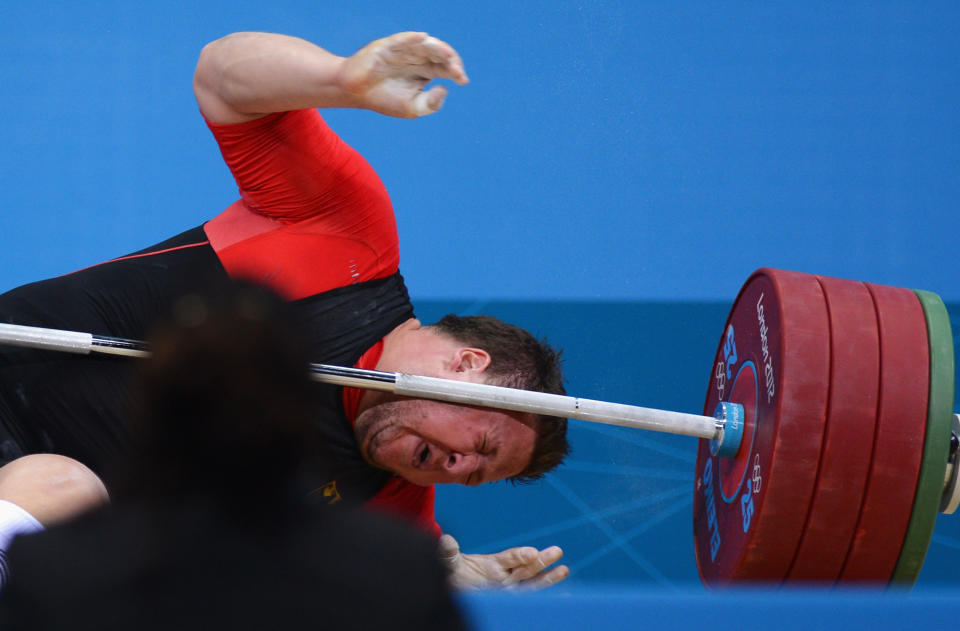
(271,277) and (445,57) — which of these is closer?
(445,57)

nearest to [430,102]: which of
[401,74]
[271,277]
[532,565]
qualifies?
[401,74]

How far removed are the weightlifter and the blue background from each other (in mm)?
593

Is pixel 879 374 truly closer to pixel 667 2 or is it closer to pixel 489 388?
pixel 489 388

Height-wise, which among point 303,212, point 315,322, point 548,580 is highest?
point 303,212

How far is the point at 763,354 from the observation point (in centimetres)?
106

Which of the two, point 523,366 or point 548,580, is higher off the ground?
point 523,366

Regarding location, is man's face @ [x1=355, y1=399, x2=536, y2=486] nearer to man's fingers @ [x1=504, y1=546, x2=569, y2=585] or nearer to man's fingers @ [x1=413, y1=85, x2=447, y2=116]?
man's fingers @ [x1=504, y1=546, x2=569, y2=585]

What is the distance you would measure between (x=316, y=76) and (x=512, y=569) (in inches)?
25.0

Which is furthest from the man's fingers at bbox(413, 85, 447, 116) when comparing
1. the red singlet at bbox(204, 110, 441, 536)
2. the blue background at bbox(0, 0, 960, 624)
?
the blue background at bbox(0, 0, 960, 624)

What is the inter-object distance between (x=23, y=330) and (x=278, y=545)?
73 cm

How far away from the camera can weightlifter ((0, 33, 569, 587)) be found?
1100 millimetres

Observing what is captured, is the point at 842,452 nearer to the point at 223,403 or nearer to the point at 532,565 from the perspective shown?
the point at 532,565

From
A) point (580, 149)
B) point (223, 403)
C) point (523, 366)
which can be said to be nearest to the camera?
point (223, 403)

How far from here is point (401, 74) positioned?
3.10 feet
